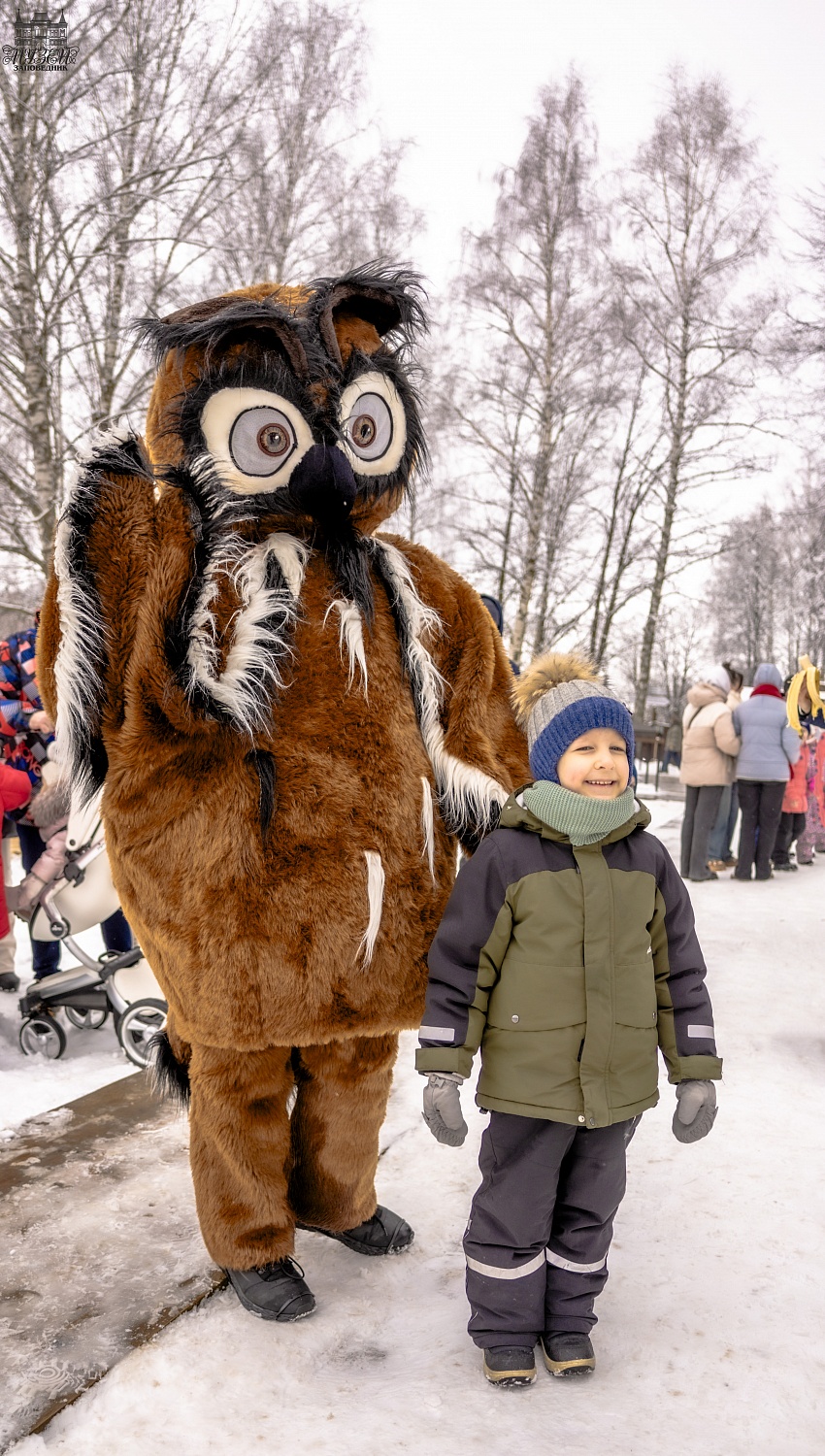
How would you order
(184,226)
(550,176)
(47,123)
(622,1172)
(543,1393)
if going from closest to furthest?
(543,1393) < (622,1172) < (47,123) < (184,226) < (550,176)

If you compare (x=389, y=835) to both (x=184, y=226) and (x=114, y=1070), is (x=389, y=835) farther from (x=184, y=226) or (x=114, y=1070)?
(x=184, y=226)

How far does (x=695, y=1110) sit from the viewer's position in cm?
194

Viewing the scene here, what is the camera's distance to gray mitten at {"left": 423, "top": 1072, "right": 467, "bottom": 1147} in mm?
1831

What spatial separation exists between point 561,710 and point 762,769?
612cm

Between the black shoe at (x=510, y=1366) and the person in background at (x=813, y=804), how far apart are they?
7.75 meters

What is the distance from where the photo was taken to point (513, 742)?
2.34 meters

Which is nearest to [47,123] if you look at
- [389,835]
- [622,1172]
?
[389,835]

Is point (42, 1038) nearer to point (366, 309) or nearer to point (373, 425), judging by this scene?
point (373, 425)

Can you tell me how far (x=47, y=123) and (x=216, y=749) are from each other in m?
8.48

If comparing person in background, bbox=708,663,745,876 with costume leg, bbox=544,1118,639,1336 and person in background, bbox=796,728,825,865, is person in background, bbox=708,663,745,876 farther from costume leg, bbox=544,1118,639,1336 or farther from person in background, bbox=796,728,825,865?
costume leg, bbox=544,1118,639,1336

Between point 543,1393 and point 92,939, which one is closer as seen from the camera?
point 543,1393

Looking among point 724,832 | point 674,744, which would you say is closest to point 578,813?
point 724,832

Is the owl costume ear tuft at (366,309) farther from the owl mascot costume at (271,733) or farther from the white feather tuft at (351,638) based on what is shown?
the white feather tuft at (351,638)

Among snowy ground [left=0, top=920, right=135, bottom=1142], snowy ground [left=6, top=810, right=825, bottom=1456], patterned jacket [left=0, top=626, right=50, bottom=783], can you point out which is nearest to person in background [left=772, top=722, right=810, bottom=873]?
snowy ground [left=6, top=810, right=825, bottom=1456]
